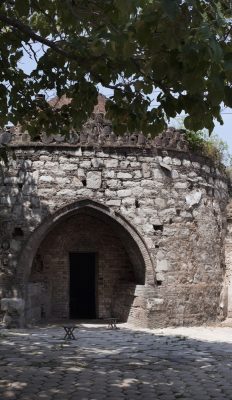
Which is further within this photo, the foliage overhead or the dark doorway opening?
the dark doorway opening

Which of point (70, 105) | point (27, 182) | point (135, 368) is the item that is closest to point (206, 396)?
point (135, 368)

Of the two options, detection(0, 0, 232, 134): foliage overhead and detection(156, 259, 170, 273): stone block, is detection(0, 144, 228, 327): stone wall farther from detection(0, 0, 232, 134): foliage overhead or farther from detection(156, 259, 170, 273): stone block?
detection(0, 0, 232, 134): foliage overhead

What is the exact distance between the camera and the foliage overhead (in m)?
3.83

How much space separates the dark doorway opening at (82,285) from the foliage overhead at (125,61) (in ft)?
21.0

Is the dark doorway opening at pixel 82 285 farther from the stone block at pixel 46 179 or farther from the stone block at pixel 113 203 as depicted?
the stone block at pixel 46 179

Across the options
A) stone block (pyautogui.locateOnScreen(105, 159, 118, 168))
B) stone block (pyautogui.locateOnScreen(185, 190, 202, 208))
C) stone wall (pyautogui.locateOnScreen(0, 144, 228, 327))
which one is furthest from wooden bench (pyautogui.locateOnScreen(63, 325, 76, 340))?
stone block (pyautogui.locateOnScreen(185, 190, 202, 208))

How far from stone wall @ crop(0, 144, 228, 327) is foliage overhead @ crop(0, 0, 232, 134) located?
4153mm

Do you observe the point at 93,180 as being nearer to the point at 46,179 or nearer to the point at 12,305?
the point at 46,179

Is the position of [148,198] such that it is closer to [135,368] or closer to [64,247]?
[64,247]

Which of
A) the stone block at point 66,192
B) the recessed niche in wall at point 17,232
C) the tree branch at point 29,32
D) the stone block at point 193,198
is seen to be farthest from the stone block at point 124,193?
the tree branch at point 29,32

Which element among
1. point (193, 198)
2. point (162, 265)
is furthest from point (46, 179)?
point (193, 198)

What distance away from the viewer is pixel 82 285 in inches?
559

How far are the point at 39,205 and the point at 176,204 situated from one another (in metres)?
2.90

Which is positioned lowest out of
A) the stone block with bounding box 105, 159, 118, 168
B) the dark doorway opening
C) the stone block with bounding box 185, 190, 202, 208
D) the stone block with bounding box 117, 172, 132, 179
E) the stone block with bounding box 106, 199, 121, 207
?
the dark doorway opening
